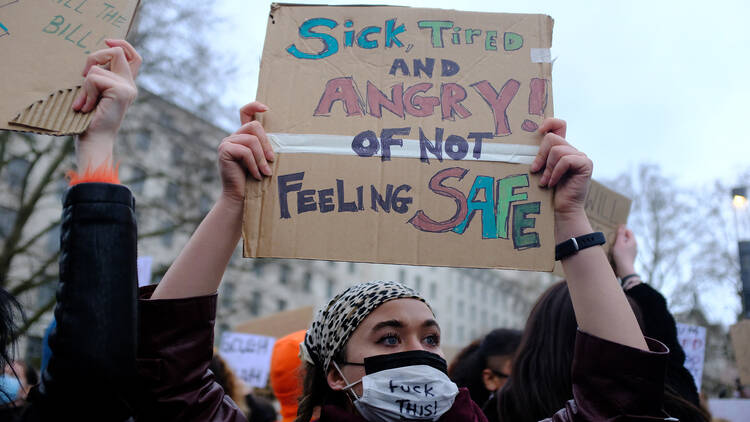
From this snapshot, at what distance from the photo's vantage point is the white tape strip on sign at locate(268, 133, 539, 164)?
1955 millimetres

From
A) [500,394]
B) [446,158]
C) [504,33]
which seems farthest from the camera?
[500,394]

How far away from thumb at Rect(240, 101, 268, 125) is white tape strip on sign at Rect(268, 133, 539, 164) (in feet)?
0.28

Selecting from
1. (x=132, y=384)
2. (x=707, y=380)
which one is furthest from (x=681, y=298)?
(x=132, y=384)

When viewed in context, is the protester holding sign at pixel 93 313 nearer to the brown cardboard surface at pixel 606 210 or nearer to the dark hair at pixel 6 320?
the dark hair at pixel 6 320

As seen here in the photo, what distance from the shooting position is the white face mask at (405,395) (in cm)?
194

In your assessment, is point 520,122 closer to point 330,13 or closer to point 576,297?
point 576,297

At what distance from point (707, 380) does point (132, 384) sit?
990 inches

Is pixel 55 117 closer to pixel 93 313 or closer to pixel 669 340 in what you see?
pixel 93 313

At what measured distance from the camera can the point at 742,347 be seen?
459 centimetres

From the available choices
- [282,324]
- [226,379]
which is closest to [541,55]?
[226,379]

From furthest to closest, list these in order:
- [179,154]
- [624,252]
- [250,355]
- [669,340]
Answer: [179,154]
[250,355]
[624,252]
[669,340]

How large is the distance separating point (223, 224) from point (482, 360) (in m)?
2.15

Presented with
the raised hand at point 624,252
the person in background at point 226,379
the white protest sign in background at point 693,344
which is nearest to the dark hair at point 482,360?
the raised hand at point 624,252

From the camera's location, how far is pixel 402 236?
6.16 feet
